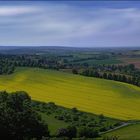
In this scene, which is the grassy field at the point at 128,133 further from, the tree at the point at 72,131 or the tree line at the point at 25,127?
the tree at the point at 72,131

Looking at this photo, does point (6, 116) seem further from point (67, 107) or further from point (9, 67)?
point (9, 67)

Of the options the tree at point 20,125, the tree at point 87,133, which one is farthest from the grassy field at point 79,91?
the tree at point 20,125

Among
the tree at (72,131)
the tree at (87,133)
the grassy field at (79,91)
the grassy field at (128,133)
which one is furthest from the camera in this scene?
the grassy field at (79,91)

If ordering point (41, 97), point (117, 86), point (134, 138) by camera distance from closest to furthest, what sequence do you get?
1. point (134, 138)
2. point (41, 97)
3. point (117, 86)

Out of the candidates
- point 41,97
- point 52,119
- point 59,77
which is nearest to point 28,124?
point 52,119

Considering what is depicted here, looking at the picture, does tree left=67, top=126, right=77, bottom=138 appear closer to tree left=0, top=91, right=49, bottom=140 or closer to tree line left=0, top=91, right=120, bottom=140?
tree line left=0, top=91, right=120, bottom=140

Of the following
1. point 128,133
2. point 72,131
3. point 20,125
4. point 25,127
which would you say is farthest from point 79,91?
point 25,127
